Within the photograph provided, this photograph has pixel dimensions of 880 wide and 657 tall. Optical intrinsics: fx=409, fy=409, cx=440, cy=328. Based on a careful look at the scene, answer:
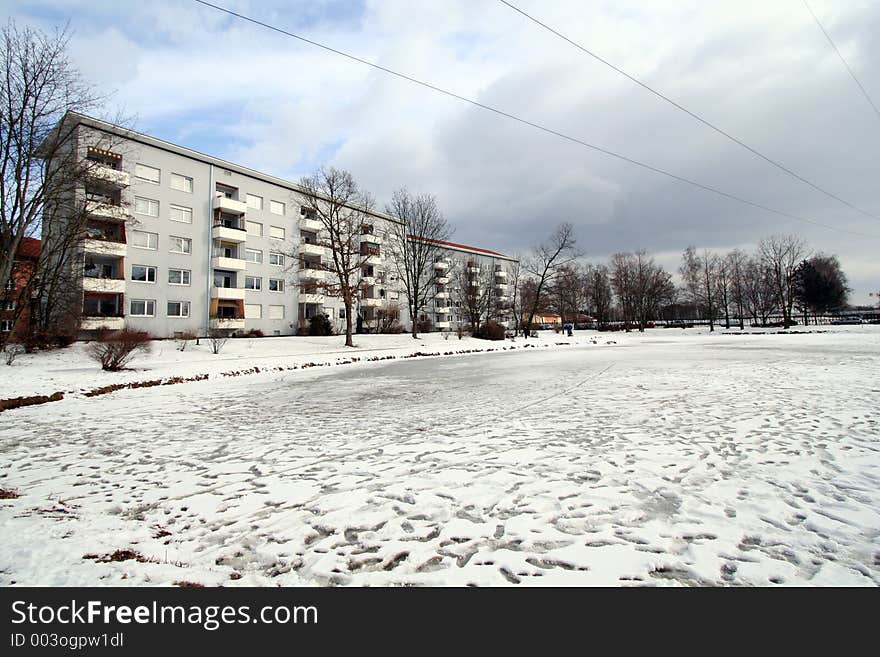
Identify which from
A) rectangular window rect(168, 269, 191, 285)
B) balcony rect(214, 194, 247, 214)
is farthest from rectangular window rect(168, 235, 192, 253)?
balcony rect(214, 194, 247, 214)

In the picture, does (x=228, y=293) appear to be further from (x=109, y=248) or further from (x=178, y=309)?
(x=109, y=248)

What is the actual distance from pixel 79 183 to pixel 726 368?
31101mm

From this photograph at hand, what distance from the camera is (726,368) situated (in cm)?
1385

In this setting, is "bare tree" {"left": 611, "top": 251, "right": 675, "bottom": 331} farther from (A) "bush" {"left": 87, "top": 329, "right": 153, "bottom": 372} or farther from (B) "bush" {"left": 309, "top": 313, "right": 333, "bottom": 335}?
(A) "bush" {"left": 87, "top": 329, "right": 153, "bottom": 372}

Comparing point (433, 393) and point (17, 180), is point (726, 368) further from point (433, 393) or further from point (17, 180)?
point (17, 180)

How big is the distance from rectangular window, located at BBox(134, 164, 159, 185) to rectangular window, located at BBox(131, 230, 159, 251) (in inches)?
182

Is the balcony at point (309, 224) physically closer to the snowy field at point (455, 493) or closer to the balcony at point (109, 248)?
the balcony at point (109, 248)

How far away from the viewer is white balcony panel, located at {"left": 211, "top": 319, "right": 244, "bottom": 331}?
37.4 metres

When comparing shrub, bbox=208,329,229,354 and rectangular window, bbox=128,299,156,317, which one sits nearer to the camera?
shrub, bbox=208,329,229,354

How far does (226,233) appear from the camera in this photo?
129ft

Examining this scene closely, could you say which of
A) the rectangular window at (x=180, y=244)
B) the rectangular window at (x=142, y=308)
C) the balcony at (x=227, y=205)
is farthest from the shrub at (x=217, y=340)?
the balcony at (x=227, y=205)

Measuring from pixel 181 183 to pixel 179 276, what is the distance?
8700mm

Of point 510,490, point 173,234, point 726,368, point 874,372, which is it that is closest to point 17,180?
point 173,234
